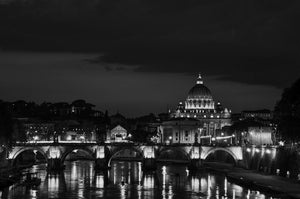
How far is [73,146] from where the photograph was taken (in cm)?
9262

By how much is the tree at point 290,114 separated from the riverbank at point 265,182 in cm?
391

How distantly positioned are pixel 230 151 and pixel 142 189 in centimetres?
2528

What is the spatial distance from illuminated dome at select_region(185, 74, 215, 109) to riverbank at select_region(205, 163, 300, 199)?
8916cm

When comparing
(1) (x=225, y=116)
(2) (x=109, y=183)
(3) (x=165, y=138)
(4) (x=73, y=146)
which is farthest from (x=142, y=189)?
(1) (x=225, y=116)

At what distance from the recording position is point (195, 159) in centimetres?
9325

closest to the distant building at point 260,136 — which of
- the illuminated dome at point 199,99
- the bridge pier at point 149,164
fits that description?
the bridge pier at point 149,164

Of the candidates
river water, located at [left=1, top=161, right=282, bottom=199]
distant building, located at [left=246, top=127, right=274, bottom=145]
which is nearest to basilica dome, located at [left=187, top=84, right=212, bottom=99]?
distant building, located at [left=246, top=127, right=274, bottom=145]

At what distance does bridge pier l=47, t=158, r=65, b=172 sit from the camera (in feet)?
291

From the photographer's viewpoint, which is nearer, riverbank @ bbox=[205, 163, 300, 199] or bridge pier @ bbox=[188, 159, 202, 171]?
riverbank @ bbox=[205, 163, 300, 199]

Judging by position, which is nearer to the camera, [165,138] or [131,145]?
[131,145]

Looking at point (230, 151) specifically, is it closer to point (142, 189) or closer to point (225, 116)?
point (142, 189)

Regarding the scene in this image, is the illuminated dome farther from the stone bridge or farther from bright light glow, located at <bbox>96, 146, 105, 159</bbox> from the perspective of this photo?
bright light glow, located at <bbox>96, 146, 105, 159</bbox>

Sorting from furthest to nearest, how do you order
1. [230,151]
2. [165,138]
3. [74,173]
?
[165,138] < [230,151] < [74,173]

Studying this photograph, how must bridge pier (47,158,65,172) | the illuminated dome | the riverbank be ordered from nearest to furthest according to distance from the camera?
1. the riverbank
2. bridge pier (47,158,65,172)
3. the illuminated dome
